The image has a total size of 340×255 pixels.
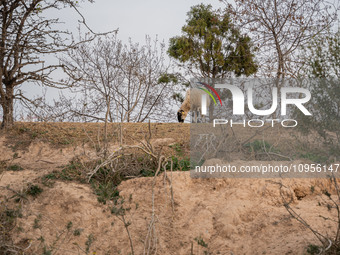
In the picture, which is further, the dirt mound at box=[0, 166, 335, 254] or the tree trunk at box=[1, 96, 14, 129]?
the tree trunk at box=[1, 96, 14, 129]

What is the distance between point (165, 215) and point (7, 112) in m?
5.46

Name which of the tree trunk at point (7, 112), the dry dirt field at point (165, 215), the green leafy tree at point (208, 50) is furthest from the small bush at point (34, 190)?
the green leafy tree at point (208, 50)

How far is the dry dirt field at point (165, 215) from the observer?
14.1ft

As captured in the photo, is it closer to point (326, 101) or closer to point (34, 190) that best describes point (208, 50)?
point (326, 101)

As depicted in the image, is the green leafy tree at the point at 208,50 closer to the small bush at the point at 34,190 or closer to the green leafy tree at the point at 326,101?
the green leafy tree at the point at 326,101

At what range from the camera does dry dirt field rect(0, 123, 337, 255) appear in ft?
14.1

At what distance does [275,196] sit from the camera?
4.96 m

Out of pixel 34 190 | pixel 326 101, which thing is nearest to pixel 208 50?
pixel 326 101

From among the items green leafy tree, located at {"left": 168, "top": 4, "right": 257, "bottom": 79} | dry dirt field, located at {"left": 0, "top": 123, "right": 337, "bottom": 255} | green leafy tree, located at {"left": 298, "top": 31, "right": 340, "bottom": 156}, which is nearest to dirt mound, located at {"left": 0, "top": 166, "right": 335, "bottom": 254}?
dry dirt field, located at {"left": 0, "top": 123, "right": 337, "bottom": 255}

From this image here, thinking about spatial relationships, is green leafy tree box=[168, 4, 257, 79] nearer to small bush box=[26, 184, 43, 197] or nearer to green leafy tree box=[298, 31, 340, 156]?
green leafy tree box=[298, 31, 340, 156]

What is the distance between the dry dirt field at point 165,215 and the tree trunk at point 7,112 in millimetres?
3042

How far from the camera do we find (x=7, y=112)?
8.95 metres

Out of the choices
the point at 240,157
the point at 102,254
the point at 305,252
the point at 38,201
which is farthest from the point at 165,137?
the point at 305,252

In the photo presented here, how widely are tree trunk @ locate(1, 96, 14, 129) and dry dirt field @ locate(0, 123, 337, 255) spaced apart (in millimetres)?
3042
